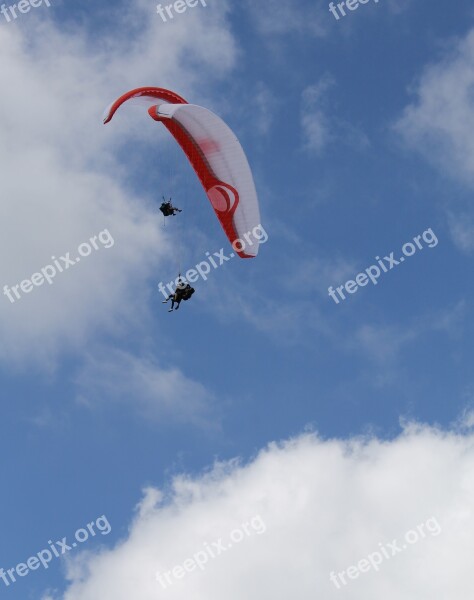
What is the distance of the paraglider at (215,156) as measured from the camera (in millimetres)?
37594

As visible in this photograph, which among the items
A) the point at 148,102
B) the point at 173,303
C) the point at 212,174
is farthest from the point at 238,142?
the point at 173,303

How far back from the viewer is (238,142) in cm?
3884

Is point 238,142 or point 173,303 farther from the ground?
point 238,142

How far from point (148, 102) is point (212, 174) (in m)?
4.69

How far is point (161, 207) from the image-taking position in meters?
40.7

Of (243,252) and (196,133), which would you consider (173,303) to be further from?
(196,133)

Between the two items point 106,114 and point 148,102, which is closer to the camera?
point 106,114

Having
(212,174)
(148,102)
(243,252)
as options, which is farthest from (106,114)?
(243,252)

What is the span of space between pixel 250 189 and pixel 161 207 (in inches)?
187

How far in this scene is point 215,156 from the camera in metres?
39.1

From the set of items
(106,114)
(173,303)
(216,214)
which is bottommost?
(173,303)

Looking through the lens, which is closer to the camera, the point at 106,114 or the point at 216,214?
the point at 106,114

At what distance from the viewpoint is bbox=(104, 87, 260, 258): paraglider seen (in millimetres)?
37594

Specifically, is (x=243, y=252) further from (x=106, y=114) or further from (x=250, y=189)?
(x=106, y=114)
